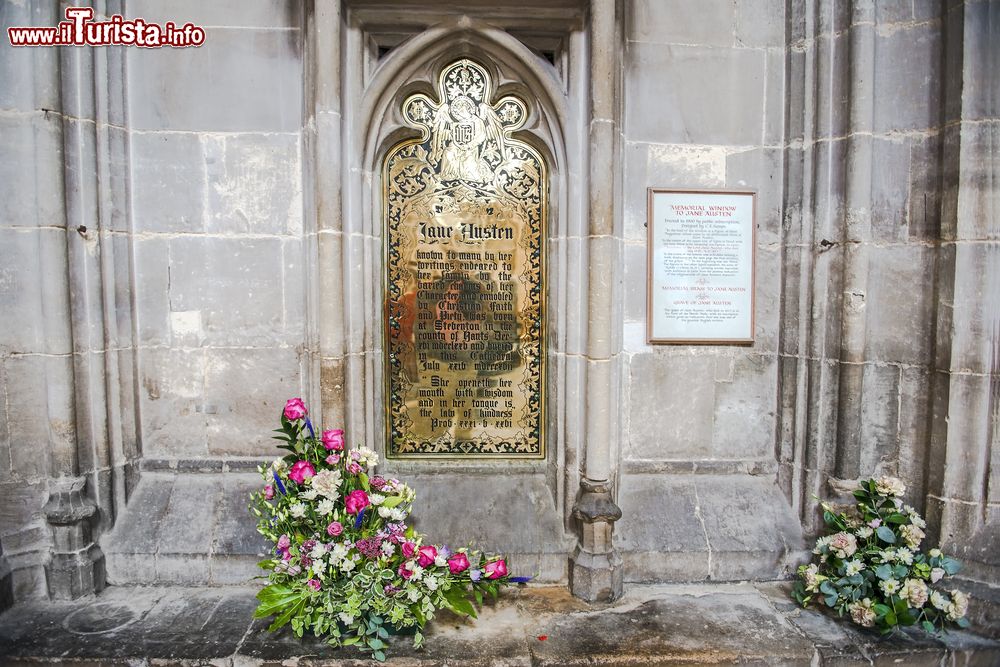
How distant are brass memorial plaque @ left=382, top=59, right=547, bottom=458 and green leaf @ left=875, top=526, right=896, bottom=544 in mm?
1977

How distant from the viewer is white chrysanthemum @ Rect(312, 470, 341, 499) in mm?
2822

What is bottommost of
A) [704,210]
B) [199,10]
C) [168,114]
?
[704,210]

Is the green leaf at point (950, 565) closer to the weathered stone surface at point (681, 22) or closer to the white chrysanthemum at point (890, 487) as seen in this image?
the white chrysanthemum at point (890, 487)

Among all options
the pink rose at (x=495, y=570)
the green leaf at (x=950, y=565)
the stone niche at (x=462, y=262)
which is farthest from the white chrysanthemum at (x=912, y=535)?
the pink rose at (x=495, y=570)

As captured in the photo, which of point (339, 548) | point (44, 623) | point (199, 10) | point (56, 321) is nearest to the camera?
point (339, 548)

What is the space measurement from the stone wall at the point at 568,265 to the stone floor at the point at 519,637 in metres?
0.27

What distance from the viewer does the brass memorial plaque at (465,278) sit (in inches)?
145

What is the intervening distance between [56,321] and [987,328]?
17.6 feet

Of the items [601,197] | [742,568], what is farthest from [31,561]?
[742,568]

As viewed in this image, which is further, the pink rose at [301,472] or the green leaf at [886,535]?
the green leaf at [886,535]

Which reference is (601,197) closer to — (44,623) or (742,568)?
(742,568)

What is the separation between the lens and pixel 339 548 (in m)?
2.79

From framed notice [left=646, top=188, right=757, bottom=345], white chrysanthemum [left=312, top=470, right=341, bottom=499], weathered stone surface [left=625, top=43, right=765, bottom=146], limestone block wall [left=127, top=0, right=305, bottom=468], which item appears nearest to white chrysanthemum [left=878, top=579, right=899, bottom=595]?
framed notice [left=646, top=188, right=757, bottom=345]

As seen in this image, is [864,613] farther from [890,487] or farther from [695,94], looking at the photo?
[695,94]
